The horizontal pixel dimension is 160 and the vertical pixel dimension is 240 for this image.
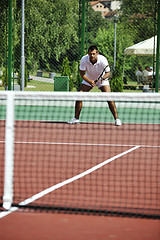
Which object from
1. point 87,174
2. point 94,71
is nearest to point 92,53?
point 94,71

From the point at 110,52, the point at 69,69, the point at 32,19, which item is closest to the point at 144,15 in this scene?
the point at 110,52

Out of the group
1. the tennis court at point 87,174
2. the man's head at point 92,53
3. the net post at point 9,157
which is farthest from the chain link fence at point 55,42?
the net post at point 9,157

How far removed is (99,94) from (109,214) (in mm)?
1157

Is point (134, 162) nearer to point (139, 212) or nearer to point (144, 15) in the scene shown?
point (139, 212)

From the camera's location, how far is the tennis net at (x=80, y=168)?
15.4ft

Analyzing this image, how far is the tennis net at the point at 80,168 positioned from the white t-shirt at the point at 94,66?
1391mm

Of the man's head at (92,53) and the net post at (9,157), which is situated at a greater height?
the man's head at (92,53)

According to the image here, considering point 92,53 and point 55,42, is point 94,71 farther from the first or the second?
point 55,42

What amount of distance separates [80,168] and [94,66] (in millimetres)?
4787

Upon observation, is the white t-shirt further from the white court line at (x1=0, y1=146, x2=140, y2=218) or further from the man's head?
the white court line at (x1=0, y1=146, x2=140, y2=218)

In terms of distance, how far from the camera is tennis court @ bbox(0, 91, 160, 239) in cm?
458

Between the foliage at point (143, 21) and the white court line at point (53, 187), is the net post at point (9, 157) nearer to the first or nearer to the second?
the white court line at point (53, 187)

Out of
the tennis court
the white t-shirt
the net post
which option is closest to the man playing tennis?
the white t-shirt

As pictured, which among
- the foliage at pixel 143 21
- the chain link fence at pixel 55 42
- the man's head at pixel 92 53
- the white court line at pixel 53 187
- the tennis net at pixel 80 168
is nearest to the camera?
the white court line at pixel 53 187
